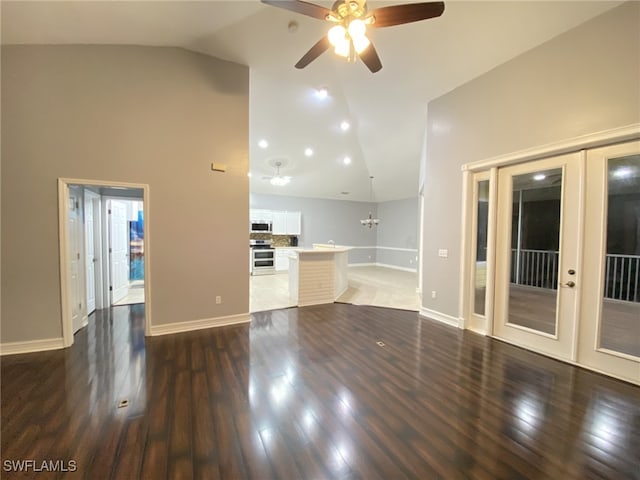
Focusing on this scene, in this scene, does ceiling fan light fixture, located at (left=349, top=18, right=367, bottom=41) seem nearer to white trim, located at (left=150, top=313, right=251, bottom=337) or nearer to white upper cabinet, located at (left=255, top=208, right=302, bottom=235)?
white trim, located at (left=150, top=313, right=251, bottom=337)

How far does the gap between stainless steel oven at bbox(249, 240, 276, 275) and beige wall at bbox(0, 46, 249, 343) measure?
498cm

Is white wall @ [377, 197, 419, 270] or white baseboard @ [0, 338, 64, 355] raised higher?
white wall @ [377, 197, 419, 270]

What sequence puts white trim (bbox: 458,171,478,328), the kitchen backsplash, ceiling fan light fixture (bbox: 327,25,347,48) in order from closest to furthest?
ceiling fan light fixture (bbox: 327,25,347,48) < white trim (bbox: 458,171,478,328) < the kitchen backsplash

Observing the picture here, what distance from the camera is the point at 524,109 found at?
3328 millimetres

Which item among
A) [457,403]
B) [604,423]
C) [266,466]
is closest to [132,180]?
[266,466]

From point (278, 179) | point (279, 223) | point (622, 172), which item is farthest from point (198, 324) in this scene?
point (279, 223)

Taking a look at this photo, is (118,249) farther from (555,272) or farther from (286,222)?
(555,272)

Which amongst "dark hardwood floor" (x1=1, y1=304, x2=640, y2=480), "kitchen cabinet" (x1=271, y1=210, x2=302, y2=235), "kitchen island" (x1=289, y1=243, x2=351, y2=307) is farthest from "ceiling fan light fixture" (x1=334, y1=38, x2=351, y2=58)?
"kitchen cabinet" (x1=271, y1=210, x2=302, y2=235)

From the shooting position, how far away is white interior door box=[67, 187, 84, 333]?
349 centimetres

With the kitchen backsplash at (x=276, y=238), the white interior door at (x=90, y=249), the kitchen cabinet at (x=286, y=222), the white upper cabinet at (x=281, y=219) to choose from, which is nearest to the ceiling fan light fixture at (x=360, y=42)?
the white interior door at (x=90, y=249)

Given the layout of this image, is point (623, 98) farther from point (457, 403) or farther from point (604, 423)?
point (457, 403)

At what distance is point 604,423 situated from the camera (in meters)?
2.07

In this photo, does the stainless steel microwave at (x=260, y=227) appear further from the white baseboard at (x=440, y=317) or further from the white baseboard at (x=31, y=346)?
the white baseboard at (x=31, y=346)

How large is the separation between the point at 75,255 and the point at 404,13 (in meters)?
4.75
